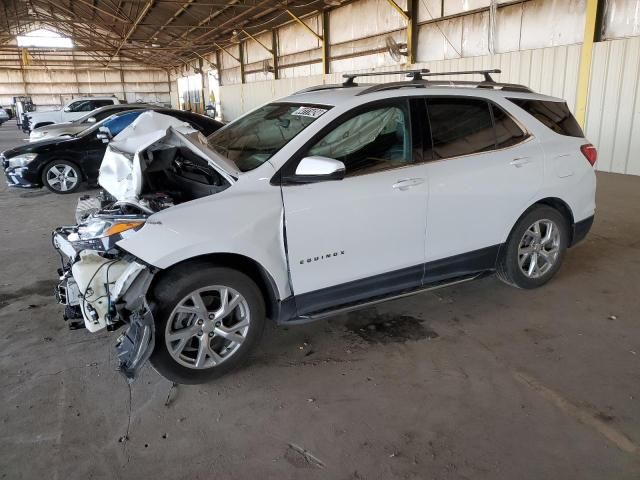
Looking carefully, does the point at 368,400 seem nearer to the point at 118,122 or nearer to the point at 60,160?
the point at 60,160

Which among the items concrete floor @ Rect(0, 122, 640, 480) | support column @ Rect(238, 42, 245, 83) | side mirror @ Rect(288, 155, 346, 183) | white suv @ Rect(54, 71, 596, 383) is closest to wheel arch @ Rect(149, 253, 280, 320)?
white suv @ Rect(54, 71, 596, 383)

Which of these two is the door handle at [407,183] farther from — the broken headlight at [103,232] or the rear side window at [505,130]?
the broken headlight at [103,232]

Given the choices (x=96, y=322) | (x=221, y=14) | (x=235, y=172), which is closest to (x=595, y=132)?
(x=235, y=172)

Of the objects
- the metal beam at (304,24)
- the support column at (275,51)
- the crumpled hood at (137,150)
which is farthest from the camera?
the support column at (275,51)

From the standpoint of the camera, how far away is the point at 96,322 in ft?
9.20

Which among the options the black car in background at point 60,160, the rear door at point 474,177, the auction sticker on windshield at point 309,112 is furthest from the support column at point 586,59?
the auction sticker on windshield at point 309,112

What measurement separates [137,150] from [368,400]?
205cm

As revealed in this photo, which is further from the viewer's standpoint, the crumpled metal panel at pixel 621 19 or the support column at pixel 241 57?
the support column at pixel 241 57

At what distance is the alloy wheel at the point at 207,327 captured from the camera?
2762 millimetres

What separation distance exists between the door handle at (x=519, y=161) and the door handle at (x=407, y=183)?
2.92 ft

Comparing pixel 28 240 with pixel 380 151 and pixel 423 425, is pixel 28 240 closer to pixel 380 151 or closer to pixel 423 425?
pixel 380 151

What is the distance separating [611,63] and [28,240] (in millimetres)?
9660

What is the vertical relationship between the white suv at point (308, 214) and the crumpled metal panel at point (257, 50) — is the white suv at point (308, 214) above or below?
below

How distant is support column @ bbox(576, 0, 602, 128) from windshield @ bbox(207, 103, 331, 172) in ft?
25.0
